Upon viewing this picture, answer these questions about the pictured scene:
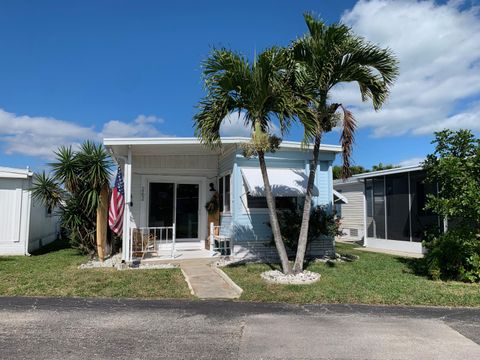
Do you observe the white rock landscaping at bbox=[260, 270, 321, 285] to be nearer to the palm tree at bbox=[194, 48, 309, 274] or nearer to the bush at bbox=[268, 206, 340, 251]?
the palm tree at bbox=[194, 48, 309, 274]

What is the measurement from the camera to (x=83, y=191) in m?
12.1

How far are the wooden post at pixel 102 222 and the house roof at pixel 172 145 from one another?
4.55 feet

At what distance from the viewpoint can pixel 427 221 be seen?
1434 cm

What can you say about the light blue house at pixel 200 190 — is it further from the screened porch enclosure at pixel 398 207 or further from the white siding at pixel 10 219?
the screened porch enclosure at pixel 398 207

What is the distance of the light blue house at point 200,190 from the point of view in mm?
Answer: 11547

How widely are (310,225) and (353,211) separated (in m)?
12.3

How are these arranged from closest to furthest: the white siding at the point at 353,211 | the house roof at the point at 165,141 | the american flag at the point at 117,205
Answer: the house roof at the point at 165,141 < the american flag at the point at 117,205 < the white siding at the point at 353,211

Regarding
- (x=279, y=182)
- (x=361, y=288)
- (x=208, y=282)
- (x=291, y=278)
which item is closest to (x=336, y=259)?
(x=279, y=182)

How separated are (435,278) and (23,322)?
337 inches

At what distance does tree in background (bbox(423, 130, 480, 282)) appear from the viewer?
881 cm

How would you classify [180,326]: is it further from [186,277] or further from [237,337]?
[186,277]

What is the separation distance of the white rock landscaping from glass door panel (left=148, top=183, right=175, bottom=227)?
5.36 meters

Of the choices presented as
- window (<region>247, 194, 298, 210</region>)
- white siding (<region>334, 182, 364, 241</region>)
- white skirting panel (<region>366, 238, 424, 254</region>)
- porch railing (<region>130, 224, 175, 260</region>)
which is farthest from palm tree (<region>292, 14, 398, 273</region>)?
white siding (<region>334, 182, 364, 241</region>)

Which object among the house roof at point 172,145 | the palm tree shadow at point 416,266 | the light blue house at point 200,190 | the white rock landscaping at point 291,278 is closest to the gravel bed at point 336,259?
the light blue house at point 200,190
